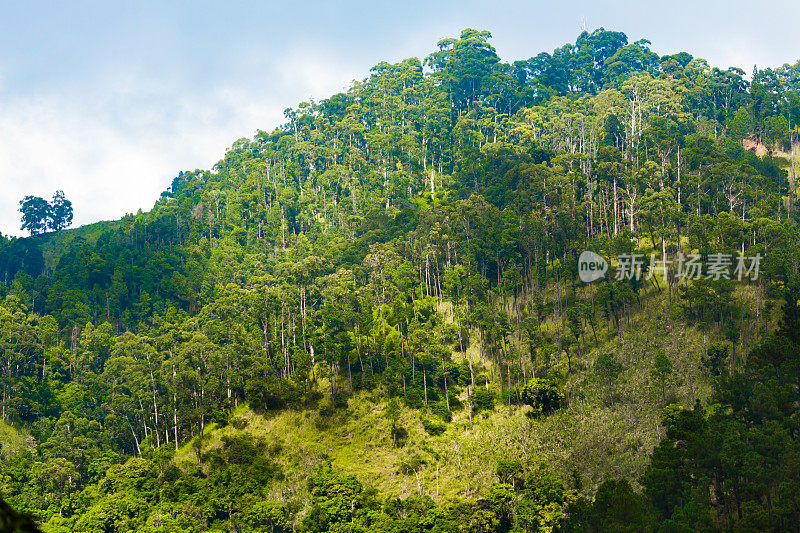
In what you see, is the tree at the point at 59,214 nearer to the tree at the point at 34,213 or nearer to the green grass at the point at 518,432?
the tree at the point at 34,213

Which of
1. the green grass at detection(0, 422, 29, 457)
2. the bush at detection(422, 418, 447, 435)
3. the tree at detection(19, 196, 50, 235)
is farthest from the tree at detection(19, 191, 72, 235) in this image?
the bush at detection(422, 418, 447, 435)

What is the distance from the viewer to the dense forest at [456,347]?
49719mm

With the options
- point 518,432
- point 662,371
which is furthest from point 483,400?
point 662,371

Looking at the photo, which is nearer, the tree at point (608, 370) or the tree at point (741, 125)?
the tree at point (608, 370)

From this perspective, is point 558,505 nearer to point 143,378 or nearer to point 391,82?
point 143,378

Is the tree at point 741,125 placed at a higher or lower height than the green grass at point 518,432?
higher

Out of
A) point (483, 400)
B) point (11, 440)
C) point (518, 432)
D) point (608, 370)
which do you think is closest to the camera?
point (608, 370)

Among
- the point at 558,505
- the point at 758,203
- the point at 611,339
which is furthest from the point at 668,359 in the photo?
the point at 758,203

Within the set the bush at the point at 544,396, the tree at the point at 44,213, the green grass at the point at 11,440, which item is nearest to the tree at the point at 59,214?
the tree at the point at 44,213

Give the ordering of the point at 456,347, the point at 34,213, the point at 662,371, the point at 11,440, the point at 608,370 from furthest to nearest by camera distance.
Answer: the point at 34,213 → the point at 11,440 → the point at 456,347 → the point at 608,370 → the point at 662,371

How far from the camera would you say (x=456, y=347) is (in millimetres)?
70062

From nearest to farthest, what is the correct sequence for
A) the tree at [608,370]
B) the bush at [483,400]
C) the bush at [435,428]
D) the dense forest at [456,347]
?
the dense forest at [456,347], the tree at [608,370], the bush at [435,428], the bush at [483,400]

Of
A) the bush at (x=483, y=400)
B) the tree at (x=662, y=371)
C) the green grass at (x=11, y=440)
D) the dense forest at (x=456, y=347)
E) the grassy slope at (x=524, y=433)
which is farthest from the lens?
the green grass at (x=11, y=440)

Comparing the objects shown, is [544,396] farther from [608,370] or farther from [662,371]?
[662,371]
